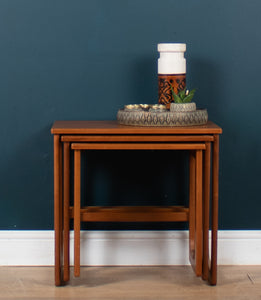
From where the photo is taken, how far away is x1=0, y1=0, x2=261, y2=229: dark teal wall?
265 cm

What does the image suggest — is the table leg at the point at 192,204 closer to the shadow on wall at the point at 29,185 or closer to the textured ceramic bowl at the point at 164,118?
the textured ceramic bowl at the point at 164,118

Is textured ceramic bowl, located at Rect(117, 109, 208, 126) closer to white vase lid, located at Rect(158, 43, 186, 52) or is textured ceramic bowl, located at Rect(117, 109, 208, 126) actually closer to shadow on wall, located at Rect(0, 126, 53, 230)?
white vase lid, located at Rect(158, 43, 186, 52)

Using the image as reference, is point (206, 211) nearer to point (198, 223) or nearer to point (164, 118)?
point (198, 223)

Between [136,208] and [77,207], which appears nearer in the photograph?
[77,207]

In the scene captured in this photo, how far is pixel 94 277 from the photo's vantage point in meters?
2.62

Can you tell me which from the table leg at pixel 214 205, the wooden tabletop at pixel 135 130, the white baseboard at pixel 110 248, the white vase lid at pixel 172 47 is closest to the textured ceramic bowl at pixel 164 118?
the wooden tabletop at pixel 135 130

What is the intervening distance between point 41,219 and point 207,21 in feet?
3.93

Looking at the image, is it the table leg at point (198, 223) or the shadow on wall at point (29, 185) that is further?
the shadow on wall at point (29, 185)

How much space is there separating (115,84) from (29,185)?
2.03 feet

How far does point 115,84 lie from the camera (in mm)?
2695

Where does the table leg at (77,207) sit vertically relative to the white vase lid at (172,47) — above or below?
below

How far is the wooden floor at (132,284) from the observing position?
241cm

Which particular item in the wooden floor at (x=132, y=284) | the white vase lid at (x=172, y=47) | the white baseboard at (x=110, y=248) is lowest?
the wooden floor at (x=132, y=284)

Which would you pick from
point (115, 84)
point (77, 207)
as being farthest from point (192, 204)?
point (115, 84)
